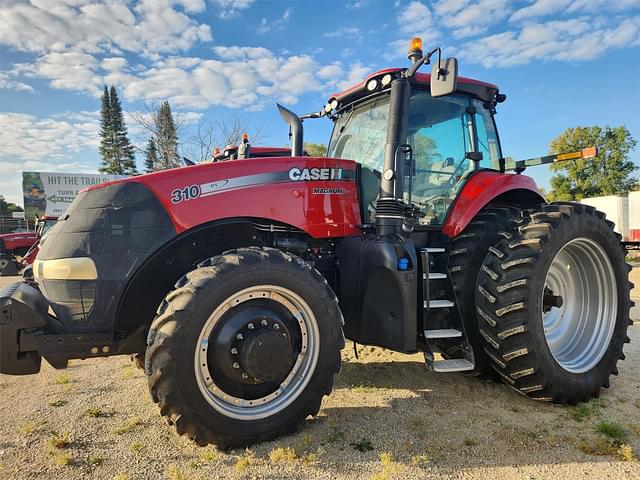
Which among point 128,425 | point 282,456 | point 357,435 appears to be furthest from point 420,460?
point 128,425

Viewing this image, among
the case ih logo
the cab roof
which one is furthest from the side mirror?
the case ih logo

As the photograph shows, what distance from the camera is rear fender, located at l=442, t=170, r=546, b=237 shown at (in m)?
3.63

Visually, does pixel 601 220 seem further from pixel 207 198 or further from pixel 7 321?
pixel 7 321

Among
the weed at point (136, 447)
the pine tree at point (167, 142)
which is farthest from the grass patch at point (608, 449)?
the pine tree at point (167, 142)

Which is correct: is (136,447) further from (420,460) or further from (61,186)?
(61,186)

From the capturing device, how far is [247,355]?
2633mm

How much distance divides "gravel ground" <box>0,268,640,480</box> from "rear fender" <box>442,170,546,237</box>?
1.47 metres

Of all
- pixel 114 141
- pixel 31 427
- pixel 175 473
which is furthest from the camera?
pixel 114 141

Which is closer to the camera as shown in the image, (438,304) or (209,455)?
(209,455)

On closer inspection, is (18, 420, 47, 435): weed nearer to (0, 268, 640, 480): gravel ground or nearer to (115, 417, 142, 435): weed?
(0, 268, 640, 480): gravel ground

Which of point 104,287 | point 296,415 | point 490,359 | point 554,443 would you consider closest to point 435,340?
point 490,359

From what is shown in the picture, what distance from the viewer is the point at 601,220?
12.3 feet

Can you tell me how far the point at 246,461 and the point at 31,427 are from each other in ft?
5.59

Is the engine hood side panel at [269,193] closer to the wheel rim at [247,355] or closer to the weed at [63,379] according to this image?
the wheel rim at [247,355]
